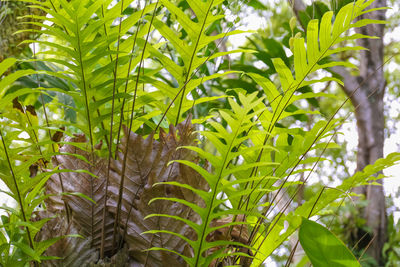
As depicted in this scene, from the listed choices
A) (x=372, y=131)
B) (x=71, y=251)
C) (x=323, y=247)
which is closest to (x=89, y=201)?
(x=71, y=251)

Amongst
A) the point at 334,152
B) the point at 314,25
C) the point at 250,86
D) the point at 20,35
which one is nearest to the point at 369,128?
the point at 334,152

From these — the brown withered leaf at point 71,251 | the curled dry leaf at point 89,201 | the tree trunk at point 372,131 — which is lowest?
the brown withered leaf at point 71,251

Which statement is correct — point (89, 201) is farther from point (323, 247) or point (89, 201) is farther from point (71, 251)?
point (323, 247)

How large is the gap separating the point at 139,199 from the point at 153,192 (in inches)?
0.8

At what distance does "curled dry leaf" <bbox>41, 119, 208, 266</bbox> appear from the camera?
370mm

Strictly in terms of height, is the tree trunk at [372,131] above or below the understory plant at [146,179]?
above

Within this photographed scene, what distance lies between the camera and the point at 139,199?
0.38 metres

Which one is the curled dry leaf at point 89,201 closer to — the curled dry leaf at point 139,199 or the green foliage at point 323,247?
the curled dry leaf at point 139,199

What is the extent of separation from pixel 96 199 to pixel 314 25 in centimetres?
29

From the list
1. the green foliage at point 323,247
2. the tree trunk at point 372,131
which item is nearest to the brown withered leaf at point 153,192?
the green foliage at point 323,247

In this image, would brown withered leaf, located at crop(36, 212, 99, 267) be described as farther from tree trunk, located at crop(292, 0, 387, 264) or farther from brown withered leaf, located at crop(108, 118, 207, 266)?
tree trunk, located at crop(292, 0, 387, 264)

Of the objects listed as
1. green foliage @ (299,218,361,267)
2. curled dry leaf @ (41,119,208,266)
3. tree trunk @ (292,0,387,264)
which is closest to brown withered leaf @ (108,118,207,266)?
curled dry leaf @ (41,119,208,266)

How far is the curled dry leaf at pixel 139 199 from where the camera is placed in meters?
0.37

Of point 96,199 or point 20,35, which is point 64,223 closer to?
point 96,199
